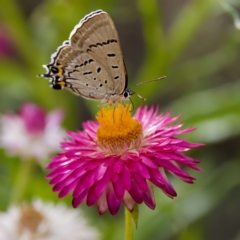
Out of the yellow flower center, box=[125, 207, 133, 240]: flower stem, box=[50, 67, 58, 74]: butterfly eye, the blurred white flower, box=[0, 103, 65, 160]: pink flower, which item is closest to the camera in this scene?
box=[125, 207, 133, 240]: flower stem

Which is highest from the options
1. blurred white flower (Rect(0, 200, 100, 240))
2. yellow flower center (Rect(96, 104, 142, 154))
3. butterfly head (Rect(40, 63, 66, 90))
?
yellow flower center (Rect(96, 104, 142, 154))

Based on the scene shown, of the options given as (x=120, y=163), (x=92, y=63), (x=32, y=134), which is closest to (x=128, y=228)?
(x=120, y=163)

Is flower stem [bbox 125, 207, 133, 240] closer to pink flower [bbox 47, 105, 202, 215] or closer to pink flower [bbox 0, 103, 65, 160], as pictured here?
pink flower [bbox 47, 105, 202, 215]

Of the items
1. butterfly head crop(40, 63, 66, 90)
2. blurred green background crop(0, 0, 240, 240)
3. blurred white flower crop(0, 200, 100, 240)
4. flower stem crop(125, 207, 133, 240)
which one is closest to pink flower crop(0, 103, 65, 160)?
blurred green background crop(0, 0, 240, 240)

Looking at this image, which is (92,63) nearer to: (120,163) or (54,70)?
(54,70)

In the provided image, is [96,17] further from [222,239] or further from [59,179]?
[222,239]

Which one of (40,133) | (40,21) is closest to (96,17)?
(40,133)
